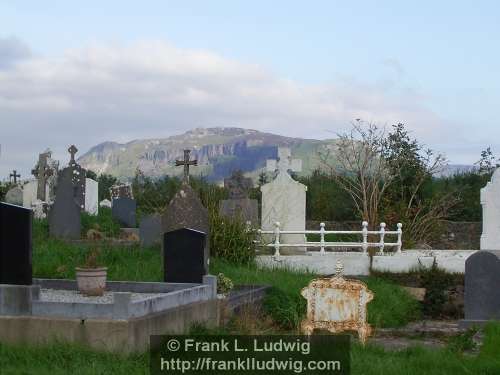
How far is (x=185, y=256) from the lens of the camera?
13.8 meters

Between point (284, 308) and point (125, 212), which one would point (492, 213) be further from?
point (125, 212)

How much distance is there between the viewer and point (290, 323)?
1446 cm

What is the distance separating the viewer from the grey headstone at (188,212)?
17422 mm

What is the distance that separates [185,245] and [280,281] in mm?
3719

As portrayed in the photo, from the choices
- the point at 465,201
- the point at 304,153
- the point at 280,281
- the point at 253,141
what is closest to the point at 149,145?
the point at 253,141

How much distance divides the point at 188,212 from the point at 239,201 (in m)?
5.75

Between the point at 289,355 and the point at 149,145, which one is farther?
the point at 149,145

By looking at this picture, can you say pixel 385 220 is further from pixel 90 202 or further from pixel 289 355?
pixel 289 355

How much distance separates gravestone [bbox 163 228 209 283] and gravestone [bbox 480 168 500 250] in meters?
10.6

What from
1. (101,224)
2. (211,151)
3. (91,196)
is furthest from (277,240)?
(211,151)

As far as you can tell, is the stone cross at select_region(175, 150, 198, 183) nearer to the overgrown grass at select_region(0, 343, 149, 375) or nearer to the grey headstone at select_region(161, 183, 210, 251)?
the grey headstone at select_region(161, 183, 210, 251)

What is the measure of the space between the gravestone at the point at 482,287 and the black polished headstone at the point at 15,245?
25.4 feet

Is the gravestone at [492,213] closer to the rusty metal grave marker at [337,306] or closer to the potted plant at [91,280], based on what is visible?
the rusty metal grave marker at [337,306]

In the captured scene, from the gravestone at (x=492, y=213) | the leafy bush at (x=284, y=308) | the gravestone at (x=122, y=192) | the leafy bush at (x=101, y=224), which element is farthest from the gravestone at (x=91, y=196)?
the leafy bush at (x=284, y=308)
